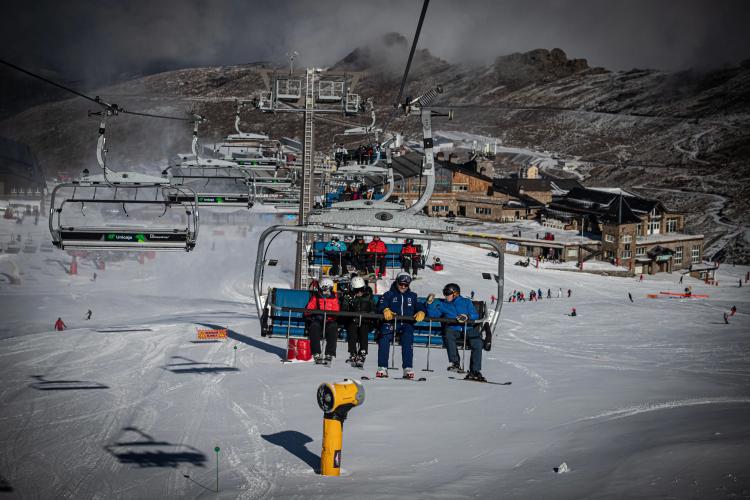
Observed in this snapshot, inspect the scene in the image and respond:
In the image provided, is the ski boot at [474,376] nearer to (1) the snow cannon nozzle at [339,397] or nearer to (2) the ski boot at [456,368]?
(2) the ski boot at [456,368]

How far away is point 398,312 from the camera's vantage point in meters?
10.6

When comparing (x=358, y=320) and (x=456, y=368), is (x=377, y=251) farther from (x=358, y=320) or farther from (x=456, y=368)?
(x=456, y=368)

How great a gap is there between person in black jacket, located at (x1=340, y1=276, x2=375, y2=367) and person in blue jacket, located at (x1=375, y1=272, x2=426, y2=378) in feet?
0.89

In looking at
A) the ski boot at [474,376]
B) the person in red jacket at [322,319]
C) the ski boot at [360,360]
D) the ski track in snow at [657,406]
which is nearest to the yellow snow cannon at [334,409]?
the person in red jacket at [322,319]

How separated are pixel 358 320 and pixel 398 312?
0.89m

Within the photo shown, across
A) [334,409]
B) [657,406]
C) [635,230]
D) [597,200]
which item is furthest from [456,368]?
[597,200]

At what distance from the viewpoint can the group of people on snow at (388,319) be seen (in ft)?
34.7

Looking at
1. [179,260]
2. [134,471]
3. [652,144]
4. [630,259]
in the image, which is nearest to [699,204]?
[652,144]

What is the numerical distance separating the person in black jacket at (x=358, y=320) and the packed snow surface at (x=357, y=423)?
100 cm

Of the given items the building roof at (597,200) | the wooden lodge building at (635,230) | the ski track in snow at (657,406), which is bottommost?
the ski track in snow at (657,406)

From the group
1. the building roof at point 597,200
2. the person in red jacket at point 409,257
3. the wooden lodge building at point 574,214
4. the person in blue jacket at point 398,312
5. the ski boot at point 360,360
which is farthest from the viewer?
the building roof at point 597,200

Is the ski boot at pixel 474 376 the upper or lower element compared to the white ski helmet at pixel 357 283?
lower

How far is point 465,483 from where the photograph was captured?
742 centimetres

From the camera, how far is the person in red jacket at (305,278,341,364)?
10.9 metres
